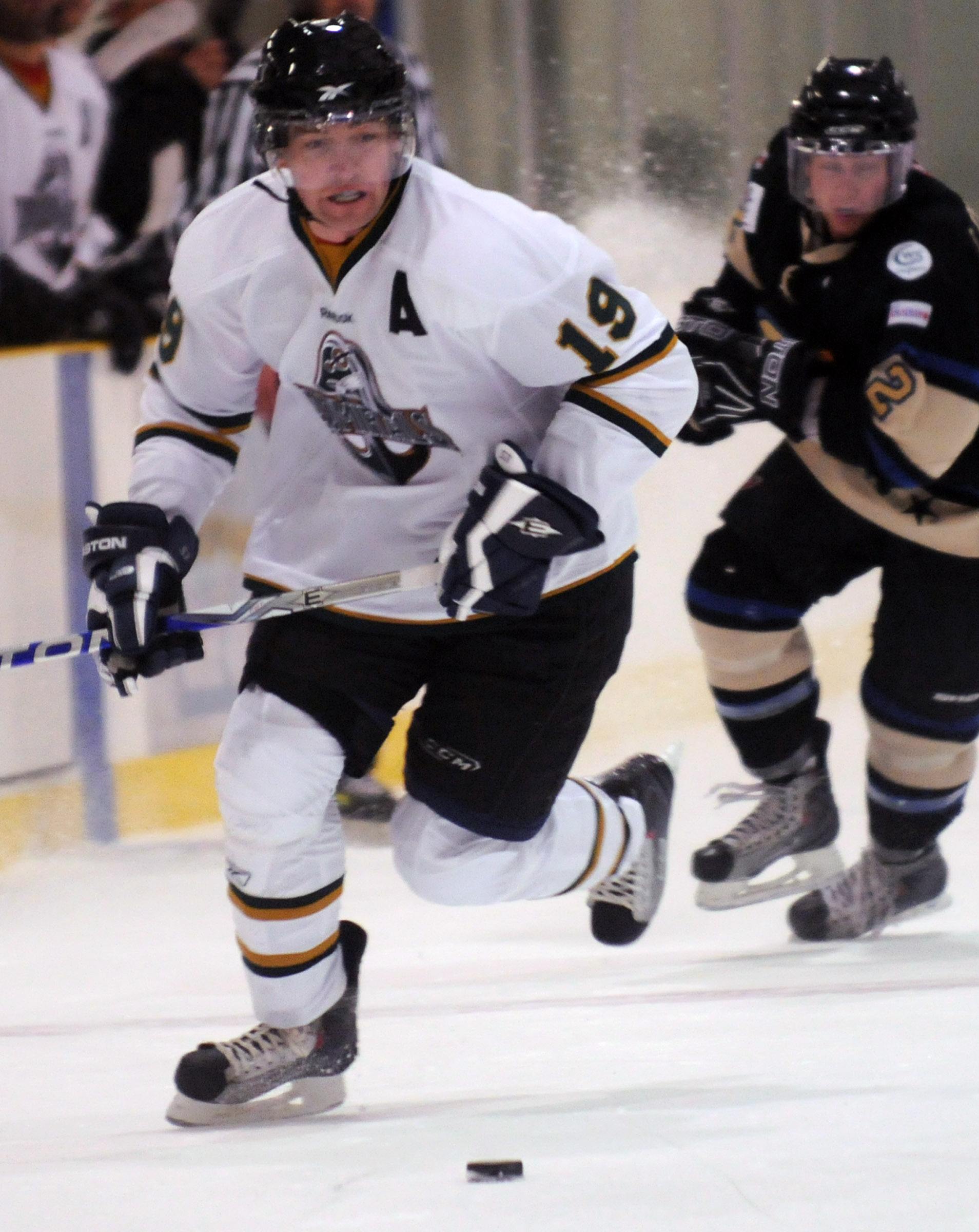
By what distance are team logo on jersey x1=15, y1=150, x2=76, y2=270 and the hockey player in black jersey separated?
4.82ft

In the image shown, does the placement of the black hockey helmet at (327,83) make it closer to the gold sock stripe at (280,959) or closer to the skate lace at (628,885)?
the gold sock stripe at (280,959)

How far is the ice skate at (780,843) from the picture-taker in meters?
3.10

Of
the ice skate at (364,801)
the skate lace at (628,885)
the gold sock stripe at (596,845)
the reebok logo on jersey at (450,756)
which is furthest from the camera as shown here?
the ice skate at (364,801)

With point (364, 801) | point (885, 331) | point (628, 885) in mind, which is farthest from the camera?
point (364, 801)

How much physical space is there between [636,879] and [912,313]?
3.05ft

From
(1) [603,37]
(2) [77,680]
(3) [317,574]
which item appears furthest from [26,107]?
(3) [317,574]

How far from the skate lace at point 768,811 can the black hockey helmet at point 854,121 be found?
100 cm

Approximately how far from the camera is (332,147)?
202 cm

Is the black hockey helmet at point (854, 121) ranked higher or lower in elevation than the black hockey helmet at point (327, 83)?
lower

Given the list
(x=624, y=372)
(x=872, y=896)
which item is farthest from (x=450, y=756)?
(x=872, y=896)

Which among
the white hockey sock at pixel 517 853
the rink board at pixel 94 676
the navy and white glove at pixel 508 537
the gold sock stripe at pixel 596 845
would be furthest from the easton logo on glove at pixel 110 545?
the rink board at pixel 94 676

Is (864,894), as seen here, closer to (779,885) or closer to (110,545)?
(779,885)

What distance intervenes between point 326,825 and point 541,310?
664mm

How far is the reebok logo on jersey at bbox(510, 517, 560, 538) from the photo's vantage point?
2.06 metres
